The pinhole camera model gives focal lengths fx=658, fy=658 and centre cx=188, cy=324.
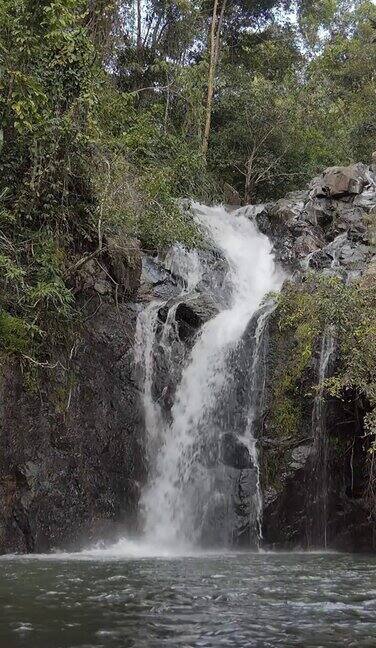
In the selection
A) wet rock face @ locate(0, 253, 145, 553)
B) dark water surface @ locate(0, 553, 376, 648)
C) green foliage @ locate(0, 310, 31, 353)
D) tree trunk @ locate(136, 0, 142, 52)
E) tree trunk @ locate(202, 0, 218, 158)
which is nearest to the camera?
dark water surface @ locate(0, 553, 376, 648)

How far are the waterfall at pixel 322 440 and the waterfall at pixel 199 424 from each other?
1.09 metres

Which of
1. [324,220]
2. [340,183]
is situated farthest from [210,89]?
[324,220]

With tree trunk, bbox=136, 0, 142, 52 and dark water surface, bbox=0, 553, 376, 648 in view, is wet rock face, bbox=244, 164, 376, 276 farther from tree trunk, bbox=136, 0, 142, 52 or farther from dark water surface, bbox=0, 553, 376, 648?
dark water surface, bbox=0, 553, 376, 648

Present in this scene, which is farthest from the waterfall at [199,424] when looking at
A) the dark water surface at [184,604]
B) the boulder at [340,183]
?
the boulder at [340,183]

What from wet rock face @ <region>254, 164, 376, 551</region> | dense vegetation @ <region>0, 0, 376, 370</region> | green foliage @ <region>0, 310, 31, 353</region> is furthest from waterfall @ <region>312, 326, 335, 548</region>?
green foliage @ <region>0, 310, 31, 353</region>

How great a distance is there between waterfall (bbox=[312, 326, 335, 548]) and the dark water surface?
279 centimetres

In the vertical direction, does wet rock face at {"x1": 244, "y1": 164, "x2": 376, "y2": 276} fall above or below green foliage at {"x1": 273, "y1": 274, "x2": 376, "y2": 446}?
above

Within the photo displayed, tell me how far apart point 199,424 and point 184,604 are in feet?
23.2

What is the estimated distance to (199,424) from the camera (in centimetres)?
1294

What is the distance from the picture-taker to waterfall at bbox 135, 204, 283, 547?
1180 cm

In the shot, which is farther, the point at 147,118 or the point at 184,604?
the point at 147,118

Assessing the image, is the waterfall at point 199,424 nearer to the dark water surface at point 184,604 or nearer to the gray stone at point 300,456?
the gray stone at point 300,456

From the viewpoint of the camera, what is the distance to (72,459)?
1166cm

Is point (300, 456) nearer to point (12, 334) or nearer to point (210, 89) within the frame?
point (12, 334)
